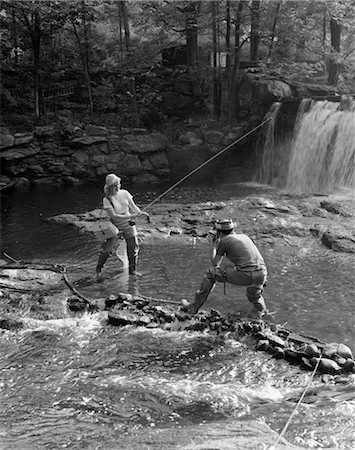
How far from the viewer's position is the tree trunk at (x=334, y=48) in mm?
21562

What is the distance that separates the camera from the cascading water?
1716 cm

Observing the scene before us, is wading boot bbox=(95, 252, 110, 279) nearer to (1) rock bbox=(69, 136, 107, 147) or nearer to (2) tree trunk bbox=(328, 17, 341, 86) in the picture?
(1) rock bbox=(69, 136, 107, 147)

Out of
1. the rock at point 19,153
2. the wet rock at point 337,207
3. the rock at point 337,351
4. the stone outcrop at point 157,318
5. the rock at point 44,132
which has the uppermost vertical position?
the rock at point 44,132

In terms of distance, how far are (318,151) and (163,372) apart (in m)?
13.6

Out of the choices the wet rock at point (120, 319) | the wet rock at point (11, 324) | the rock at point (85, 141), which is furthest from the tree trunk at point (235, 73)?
the wet rock at point (11, 324)

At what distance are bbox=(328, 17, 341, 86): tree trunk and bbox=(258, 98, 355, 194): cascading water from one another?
4198 mm

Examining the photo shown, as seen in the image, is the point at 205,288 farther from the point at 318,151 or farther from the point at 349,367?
the point at 318,151

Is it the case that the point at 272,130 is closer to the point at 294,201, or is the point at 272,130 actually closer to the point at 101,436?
the point at 294,201

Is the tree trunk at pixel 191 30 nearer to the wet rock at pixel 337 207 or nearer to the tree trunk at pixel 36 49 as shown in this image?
the tree trunk at pixel 36 49

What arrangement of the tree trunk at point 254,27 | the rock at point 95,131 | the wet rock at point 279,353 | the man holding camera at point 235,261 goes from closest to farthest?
the wet rock at point 279,353 → the man holding camera at point 235,261 → the tree trunk at point 254,27 → the rock at point 95,131

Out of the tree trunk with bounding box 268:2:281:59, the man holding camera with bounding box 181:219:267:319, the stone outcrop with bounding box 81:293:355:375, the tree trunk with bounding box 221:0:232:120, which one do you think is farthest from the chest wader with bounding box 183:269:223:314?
the tree trunk with bounding box 268:2:281:59

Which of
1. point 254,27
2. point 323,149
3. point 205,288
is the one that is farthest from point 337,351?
point 254,27

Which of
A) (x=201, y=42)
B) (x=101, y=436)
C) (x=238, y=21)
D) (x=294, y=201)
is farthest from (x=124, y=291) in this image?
(x=201, y=42)

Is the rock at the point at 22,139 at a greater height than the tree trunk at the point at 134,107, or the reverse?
the tree trunk at the point at 134,107
